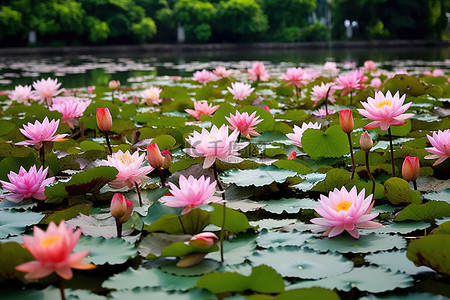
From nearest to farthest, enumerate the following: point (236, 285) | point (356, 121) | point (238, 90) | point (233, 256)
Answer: point (236, 285) < point (233, 256) < point (356, 121) < point (238, 90)

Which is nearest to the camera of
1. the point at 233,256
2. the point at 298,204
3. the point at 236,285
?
the point at 236,285

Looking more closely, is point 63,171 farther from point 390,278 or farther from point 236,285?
point 390,278

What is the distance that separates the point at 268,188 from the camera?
42.8 inches

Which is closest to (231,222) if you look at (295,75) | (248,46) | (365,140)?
(365,140)

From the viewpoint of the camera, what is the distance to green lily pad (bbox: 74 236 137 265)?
2.36 ft

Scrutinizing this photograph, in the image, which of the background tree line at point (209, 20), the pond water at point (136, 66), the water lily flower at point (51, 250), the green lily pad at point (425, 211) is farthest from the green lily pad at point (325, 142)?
the background tree line at point (209, 20)

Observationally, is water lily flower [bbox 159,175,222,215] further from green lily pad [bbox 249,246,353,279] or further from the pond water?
the pond water

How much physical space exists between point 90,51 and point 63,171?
1711 centimetres

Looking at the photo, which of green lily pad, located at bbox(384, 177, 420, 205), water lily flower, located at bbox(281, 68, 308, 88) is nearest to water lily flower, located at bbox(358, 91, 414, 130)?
green lily pad, located at bbox(384, 177, 420, 205)

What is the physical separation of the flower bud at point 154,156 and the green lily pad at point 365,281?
17.4 inches

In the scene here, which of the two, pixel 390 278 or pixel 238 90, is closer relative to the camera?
pixel 390 278

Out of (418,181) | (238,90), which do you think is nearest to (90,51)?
(238,90)

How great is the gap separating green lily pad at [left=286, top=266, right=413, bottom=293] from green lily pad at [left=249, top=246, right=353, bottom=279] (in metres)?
0.01

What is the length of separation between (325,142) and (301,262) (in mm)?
591
